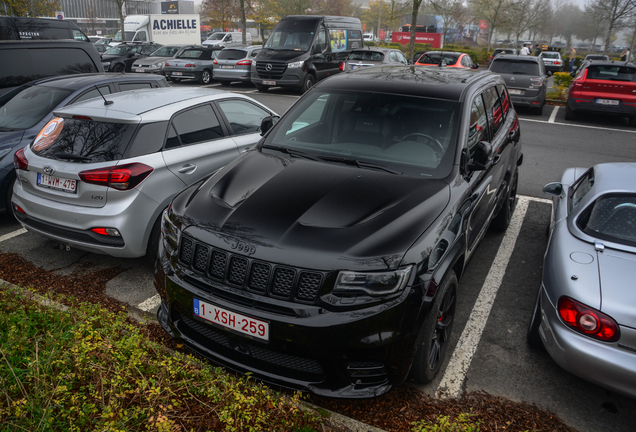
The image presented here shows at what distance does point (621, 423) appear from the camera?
2.95 metres

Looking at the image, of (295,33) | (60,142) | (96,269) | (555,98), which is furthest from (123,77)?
(555,98)

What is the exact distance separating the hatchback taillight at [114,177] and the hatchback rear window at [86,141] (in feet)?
0.40

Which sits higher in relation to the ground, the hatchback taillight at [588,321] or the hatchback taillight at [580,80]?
the hatchback taillight at [580,80]

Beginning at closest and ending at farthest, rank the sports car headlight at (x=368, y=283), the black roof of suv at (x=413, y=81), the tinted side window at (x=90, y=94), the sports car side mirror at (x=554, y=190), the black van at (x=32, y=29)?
1. the sports car headlight at (x=368, y=283)
2. the black roof of suv at (x=413, y=81)
3. the sports car side mirror at (x=554, y=190)
4. the tinted side window at (x=90, y=94)
5. the black van at (x=32, y=29)

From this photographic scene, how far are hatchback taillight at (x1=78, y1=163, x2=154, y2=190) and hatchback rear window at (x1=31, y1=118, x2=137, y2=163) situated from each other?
0.12 metres

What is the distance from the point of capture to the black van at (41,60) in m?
7.61

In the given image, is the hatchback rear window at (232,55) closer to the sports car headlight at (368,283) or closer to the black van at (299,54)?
the black van at (299,54)

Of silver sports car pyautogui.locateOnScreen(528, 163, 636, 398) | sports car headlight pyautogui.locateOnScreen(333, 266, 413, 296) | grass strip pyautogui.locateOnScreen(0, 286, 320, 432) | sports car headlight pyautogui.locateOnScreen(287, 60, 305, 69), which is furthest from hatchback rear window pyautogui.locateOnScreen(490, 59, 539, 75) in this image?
grass strip pyautogui.locateOnScreen(0, 286, 320, 432)

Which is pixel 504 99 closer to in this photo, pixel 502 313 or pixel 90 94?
pixel 502 313

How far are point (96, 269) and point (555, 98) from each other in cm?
1734

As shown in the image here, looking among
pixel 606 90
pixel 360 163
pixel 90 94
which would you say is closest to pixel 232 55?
pixel 606 90

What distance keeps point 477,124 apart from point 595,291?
1745 mm

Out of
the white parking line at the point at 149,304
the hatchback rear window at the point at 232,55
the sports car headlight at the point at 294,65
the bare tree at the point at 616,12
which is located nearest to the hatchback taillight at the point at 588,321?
the white parking line at the point at 149,304

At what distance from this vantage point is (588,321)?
110 inches
